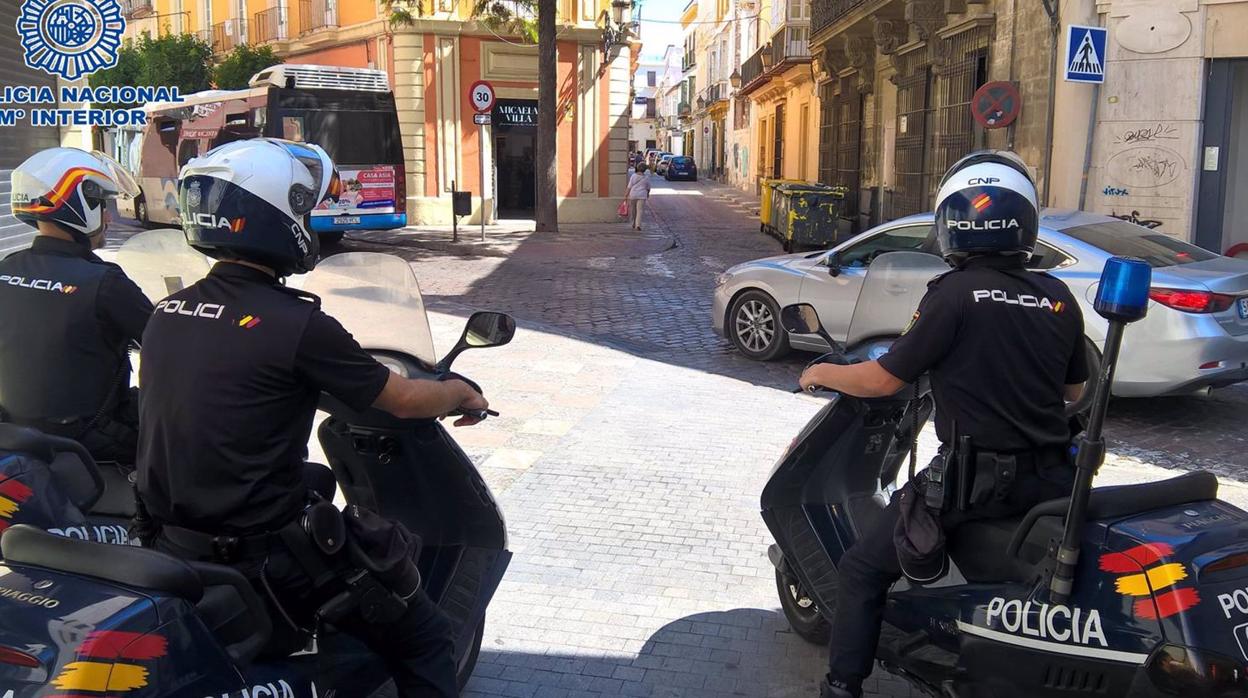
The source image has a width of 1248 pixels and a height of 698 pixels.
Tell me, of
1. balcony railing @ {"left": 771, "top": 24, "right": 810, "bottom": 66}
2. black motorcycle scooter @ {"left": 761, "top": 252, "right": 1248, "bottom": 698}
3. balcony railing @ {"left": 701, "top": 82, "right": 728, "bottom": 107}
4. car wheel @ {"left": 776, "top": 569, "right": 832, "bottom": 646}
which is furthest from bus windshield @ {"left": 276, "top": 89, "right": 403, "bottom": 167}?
balcony railing @ {"left": 701, "top": 82, "right": 728, "bottom": 107}

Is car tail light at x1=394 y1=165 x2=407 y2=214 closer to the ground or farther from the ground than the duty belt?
farther from the ground

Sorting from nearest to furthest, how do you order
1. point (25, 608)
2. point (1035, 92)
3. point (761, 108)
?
point (25, 608), point (1035, 92), point (761, 108)

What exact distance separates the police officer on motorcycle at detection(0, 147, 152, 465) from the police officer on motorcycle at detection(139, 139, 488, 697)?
1.12 m

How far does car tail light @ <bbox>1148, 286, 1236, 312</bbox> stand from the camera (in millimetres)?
7035

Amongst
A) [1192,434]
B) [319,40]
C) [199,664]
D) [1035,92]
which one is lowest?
[1192,434]

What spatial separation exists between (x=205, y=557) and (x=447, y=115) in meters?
25.2

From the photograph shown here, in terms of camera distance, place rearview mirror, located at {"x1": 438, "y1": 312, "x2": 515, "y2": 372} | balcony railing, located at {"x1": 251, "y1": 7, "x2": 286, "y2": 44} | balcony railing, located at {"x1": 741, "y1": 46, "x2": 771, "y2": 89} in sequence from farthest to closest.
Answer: balcony railing, located at {"x1": 741, "y1": 46, "x2": 771, "y2": 89} → balcony railing, located at {"x1": 251, "y1": 7, "x2": 286, "y2": 44} → rearview mirror, located at {"x1": 438, "y1": 312, "x2": 515, "y2": 372}

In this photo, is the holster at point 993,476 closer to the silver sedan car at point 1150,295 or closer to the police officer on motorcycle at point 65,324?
the police officer on motorcycle at point 65,324

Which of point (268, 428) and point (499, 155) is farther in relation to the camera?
point (499, 155)

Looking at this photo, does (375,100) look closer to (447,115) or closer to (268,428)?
(447,115)

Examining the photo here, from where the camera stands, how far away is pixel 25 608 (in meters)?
1.93

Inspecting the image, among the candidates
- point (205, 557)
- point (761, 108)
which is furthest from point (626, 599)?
point (761, 108)

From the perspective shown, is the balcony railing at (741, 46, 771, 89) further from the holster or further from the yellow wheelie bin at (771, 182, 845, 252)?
the holster

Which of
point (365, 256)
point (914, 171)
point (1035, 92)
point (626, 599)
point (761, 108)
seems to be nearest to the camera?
point (365, 256)
